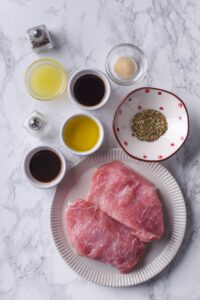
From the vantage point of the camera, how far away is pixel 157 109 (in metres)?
1.93

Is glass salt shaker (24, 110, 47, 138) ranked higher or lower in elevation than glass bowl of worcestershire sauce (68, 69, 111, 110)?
lower

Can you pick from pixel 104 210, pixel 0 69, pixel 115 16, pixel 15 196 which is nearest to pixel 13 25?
pixel 0 69

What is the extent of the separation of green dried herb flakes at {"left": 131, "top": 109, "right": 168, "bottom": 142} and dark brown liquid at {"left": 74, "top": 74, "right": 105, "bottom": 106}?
0.15m

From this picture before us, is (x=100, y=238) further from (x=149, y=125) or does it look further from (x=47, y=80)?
(x=47, y=80)

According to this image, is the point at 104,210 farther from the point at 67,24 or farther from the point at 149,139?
the point at 67,24

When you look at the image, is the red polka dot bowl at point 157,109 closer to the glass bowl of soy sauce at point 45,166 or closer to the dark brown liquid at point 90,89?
the dark brown liquid at point 90,89

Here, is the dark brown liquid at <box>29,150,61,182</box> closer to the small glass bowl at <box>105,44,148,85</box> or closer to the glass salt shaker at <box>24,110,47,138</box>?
the glass salt shaker at <box>24,110,47,138</box>

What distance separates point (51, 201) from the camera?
6.40 ft

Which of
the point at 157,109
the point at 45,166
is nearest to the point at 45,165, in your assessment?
the point at 45,166

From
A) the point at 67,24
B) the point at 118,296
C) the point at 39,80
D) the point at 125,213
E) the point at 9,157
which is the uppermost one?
the point at 67,24

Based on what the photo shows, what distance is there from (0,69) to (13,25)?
0.56 ft

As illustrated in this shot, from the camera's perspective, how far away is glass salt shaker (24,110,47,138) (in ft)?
6.25

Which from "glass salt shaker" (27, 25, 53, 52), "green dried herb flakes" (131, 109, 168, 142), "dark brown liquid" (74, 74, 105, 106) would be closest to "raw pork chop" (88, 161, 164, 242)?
"green dried herb flakes" (131, 109, 168, 142)

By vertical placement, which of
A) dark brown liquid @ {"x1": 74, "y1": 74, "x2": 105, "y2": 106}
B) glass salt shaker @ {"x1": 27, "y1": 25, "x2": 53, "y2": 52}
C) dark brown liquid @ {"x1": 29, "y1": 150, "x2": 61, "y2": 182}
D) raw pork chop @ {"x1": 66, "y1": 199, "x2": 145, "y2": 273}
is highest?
glass salt shaker @ {"x1": 27, "y1": 25, "x2": 53, "y2": 52}
